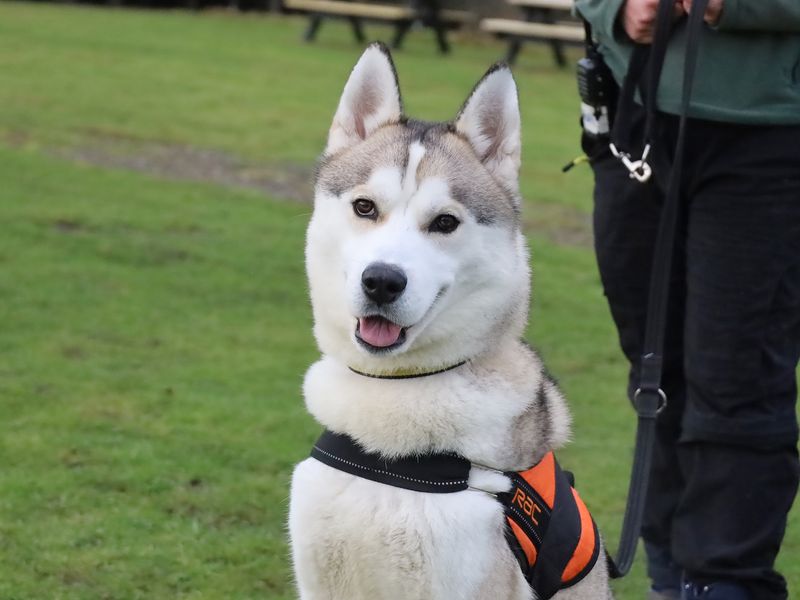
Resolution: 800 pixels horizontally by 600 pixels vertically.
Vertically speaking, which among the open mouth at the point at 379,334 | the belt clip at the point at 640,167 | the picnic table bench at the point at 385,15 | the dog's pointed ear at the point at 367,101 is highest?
the dog's pointed ear at the point at 367,101

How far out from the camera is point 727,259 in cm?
346

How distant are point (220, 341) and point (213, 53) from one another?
13.4 meters

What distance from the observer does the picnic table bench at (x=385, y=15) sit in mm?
21766

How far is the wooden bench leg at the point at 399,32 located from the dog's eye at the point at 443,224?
19.4 meters

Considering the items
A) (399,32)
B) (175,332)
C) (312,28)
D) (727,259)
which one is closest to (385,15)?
(399,32)

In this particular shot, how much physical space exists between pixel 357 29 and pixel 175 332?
16.5 meters

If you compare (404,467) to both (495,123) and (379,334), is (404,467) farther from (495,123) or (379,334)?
(495,123)

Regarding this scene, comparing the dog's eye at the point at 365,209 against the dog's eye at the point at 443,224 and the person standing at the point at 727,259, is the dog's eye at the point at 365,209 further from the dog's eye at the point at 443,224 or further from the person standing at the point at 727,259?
the person standing at the point at 727,259

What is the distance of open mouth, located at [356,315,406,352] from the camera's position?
112 inches

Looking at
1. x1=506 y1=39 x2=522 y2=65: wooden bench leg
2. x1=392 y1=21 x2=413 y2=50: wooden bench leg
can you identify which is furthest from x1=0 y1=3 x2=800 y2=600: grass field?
x1=392 y1=21 x2=413 y2=50: wooden bench leg

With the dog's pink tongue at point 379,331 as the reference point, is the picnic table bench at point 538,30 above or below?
below

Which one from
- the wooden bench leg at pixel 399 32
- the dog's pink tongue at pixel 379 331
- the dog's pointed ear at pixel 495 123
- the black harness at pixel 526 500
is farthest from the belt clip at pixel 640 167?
the wooden bench leg at pixel 399 32

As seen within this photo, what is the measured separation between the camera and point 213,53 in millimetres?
19500

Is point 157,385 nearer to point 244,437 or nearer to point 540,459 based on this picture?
point 244,437
